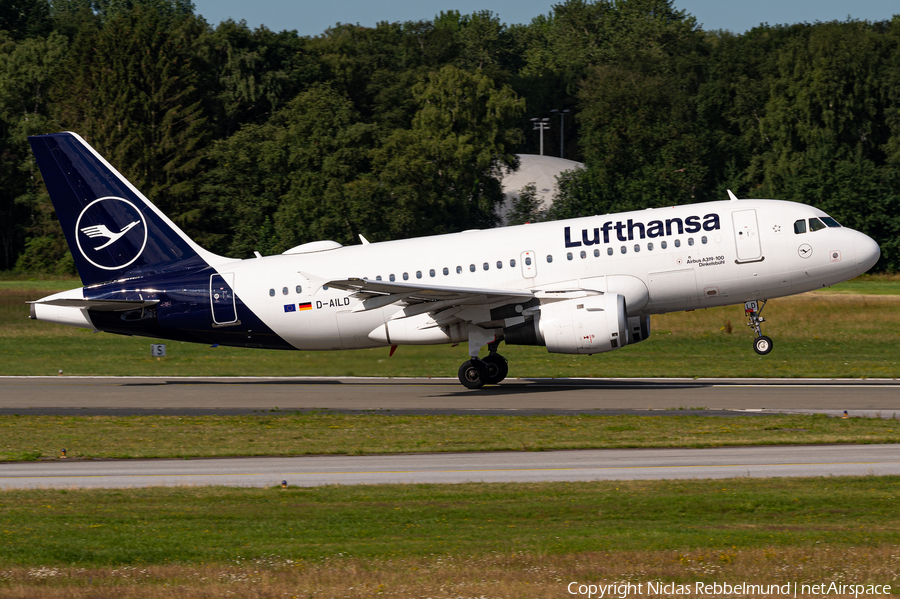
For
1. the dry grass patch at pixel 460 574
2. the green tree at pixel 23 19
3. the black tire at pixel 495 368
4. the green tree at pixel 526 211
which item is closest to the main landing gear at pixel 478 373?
the black tire at pixel 495 368

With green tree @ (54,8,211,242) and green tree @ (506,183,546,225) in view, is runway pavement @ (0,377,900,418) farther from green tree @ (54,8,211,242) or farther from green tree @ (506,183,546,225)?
green tree @ (54,8,211,242)

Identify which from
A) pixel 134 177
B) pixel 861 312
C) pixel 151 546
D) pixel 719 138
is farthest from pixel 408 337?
pixel 719 138

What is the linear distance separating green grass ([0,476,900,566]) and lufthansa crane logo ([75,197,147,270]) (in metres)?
15.9

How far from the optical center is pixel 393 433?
23844 millimetres

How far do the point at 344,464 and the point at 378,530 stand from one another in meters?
5.94

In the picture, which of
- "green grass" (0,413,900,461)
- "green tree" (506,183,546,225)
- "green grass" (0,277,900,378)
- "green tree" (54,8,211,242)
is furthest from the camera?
"green tree" (54,8,211,242)

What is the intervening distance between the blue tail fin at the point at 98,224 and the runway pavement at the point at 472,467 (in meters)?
12.5

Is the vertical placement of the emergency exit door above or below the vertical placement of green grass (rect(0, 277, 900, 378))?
above

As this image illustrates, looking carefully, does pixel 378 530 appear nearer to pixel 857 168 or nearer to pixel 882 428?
pixel 882 428

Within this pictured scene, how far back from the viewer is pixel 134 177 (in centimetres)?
8494

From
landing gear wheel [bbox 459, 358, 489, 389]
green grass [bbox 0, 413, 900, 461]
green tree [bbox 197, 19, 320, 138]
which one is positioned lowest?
green grass [bbox 0, 413, 900, 461]

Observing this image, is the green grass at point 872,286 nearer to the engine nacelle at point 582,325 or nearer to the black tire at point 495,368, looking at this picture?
the black tire at point 495,368

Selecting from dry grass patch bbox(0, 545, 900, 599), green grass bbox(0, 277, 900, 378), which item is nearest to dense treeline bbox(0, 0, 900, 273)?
green grass bbox(0, 277, 900, 378)

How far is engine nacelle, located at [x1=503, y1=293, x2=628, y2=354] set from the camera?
2888 centimetres
